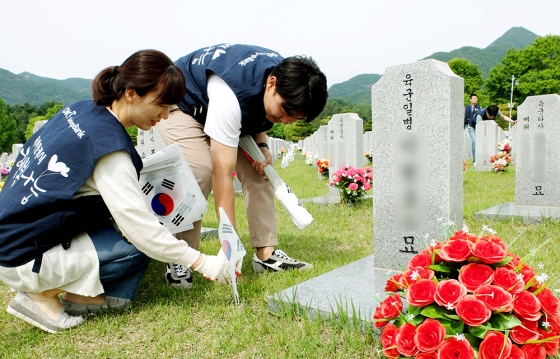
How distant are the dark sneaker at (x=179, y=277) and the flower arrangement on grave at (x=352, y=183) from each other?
10.8 feet

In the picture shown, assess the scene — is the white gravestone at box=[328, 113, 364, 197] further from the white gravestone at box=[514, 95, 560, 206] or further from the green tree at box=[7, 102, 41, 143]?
the green tree at box=[7, 102, 41, 143]

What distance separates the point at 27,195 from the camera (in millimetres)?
1991

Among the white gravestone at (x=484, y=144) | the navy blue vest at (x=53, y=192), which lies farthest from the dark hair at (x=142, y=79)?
the white gravestone at (x=484, y=144)

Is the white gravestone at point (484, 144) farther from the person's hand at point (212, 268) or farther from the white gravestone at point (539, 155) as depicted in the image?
the person's hand at point (212, 268)

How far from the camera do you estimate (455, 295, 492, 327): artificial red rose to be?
137cm

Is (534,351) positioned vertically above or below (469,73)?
below

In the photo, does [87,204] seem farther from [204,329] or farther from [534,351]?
[534,351]

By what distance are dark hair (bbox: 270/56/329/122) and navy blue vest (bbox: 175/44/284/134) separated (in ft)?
0.56

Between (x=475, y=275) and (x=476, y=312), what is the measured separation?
153mm

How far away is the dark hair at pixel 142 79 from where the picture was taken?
205cm

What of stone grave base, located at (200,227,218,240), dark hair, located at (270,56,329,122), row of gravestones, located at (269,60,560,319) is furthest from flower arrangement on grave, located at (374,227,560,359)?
stone grave base, located at (200,227,218,240)

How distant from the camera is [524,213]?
14.5 feet

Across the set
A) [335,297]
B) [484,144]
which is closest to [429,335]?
[335,297]

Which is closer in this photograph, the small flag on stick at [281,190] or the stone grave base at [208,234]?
the small flag on stick at [281,190]
